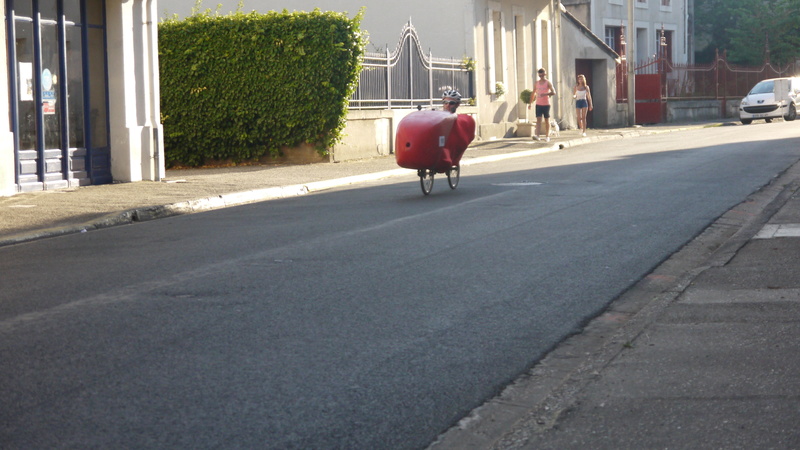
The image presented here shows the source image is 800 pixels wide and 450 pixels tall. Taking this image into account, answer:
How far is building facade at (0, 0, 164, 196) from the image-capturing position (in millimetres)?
15508

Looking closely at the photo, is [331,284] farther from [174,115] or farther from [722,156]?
[174,115]

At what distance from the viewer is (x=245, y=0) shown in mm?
32344

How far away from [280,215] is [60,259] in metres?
3.65

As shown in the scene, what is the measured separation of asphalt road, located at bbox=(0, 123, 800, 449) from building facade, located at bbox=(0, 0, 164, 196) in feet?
13.4

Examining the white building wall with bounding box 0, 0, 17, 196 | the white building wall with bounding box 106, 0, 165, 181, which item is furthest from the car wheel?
the white building wall with bounding box 0, 0, 17, 196

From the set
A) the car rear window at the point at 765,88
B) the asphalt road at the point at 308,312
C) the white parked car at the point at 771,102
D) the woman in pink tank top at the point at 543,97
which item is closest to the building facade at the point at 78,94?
the asphalt road at the point at 308,312

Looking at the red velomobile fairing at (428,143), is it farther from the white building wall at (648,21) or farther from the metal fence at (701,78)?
the white building wall at (648,21)

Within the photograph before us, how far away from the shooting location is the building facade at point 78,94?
1551cm

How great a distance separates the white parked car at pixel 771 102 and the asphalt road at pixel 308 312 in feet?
95.5

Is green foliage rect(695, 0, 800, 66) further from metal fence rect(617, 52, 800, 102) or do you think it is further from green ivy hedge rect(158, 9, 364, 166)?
green ivy hedge rect(158, 9, 364, 166)

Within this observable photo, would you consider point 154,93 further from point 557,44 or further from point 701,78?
point 701,78

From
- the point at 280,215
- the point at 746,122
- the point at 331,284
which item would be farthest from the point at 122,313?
the point at 746,122

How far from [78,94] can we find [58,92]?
62cm

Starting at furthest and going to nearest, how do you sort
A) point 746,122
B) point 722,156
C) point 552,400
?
point 746,122 → point 722,156 → point 552,400
